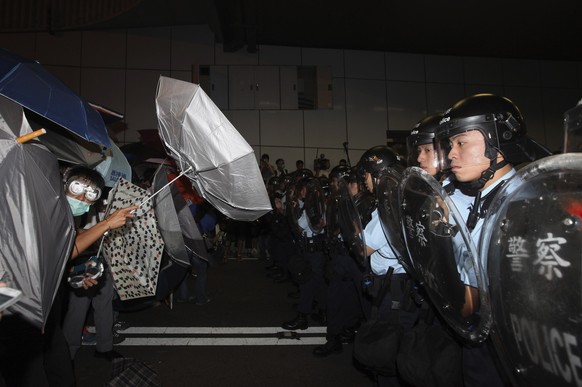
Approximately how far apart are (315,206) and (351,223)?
159 centimetres

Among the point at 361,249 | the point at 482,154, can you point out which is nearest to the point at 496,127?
the point at 482,154

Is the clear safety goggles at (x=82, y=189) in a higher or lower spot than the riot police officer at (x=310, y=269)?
higher

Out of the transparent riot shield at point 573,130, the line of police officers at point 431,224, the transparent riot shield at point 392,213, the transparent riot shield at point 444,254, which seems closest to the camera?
the transparent riot shield at point 573,130

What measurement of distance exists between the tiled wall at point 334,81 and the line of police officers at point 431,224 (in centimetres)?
792

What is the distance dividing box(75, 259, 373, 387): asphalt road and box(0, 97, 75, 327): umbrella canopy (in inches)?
71.8

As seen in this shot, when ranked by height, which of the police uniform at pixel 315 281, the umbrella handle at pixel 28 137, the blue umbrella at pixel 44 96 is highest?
the blue umbrella at pixel 44 96

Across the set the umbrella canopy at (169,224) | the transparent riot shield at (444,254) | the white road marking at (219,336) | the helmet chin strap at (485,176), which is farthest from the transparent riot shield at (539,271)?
the white road marking at (219,336)

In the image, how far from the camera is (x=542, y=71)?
12969 mm

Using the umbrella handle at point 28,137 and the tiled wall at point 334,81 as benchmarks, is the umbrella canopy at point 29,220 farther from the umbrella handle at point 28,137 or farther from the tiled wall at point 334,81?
the tiled wall at point 334,81

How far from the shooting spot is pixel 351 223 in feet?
9.32

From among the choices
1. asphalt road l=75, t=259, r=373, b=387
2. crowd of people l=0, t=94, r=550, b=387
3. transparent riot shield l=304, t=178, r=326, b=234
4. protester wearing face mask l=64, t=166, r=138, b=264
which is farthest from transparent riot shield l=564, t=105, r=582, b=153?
transparent riot shield l=304, t=178, r=326, b=234

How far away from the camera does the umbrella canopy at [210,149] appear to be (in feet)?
6.66

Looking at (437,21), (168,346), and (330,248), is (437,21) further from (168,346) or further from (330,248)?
(168,346)

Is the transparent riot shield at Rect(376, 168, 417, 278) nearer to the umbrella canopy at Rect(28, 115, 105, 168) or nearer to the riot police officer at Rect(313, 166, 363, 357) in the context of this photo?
the riot police officer at Rect(313, 166, 363, 357)
